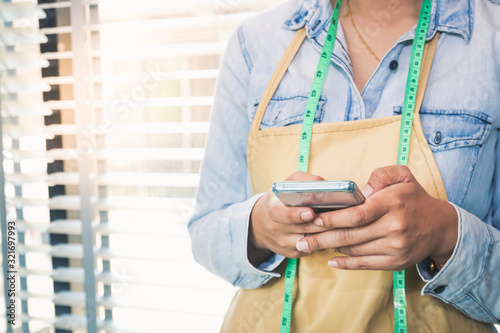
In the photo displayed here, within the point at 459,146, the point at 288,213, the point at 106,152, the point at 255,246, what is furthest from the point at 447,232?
the point at 106,152

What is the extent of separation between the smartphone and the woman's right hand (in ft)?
0.09

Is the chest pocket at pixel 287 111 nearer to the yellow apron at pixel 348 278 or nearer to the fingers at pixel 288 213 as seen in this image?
the yellow apron at pixel 348 278

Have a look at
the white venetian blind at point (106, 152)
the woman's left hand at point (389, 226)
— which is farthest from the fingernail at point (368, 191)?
the white venetian blind at point (106, 152)

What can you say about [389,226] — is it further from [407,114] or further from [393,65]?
[393,65]

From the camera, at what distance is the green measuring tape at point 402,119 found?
2.72 feet

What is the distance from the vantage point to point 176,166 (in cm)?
207

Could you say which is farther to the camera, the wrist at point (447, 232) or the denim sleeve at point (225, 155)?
the denim sleeve at point (225, 155)

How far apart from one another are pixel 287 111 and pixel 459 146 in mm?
366

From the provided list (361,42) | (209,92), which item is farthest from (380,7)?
(209,92)

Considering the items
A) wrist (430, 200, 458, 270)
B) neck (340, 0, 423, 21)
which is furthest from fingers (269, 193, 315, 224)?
neck (340, 0, 423, 21)

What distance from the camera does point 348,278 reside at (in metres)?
0.86

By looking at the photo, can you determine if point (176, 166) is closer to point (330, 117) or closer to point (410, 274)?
point (330, 117)

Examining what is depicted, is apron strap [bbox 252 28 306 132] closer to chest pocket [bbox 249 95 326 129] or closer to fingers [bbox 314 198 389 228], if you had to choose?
chest pocket [bbox 249 95 326 129]

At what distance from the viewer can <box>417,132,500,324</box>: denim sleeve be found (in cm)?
77
